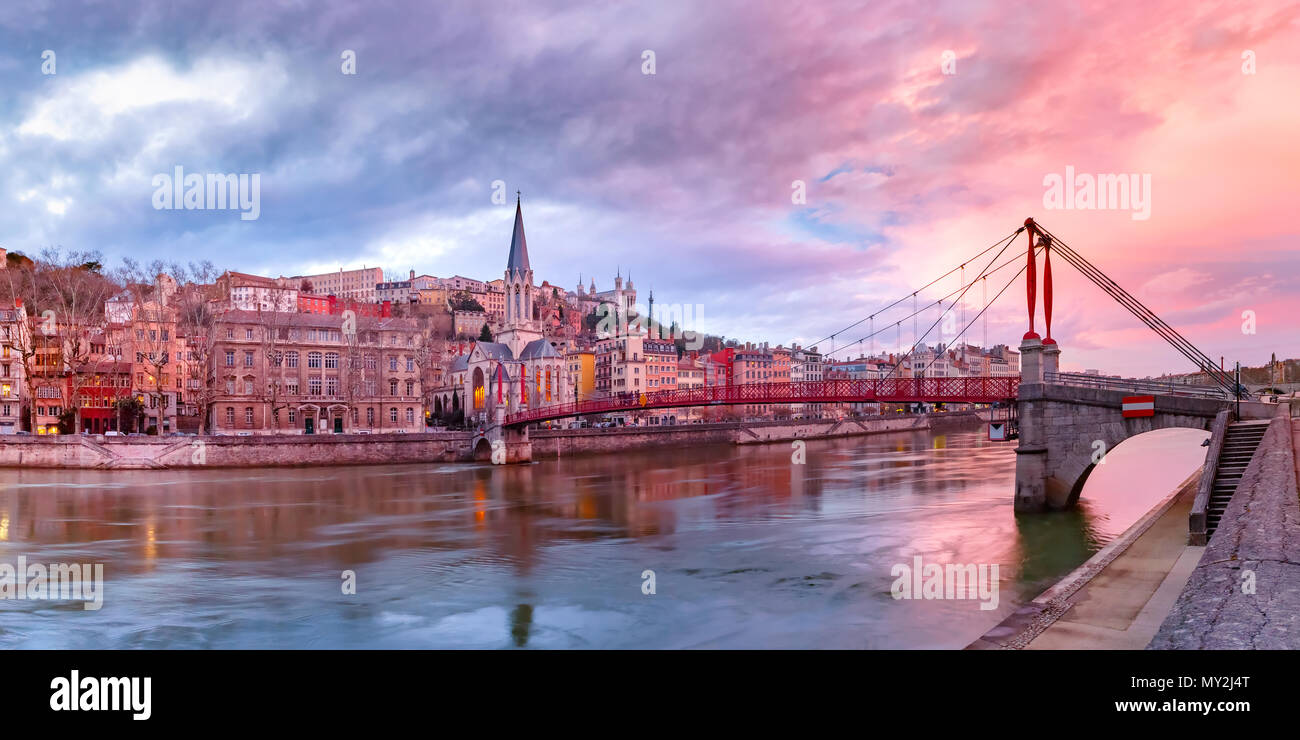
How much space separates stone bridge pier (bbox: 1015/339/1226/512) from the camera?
1705cm

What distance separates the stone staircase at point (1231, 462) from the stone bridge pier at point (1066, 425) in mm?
1305

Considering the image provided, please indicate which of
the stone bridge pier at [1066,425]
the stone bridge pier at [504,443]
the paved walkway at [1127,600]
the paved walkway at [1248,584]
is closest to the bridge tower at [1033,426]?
the stone bridge pier at [1066,425]

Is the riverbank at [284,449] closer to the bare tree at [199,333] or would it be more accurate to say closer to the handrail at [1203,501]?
the bare tree at [199,333]

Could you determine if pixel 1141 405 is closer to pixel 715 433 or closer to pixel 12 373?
pixel 715 433

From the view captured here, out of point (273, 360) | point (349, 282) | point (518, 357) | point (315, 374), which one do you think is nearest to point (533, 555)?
point (273, 360)

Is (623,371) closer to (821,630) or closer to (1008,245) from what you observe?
(1008,245)

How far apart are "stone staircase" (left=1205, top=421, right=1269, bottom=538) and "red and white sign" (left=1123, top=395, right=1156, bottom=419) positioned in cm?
152

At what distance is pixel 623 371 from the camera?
8906cm

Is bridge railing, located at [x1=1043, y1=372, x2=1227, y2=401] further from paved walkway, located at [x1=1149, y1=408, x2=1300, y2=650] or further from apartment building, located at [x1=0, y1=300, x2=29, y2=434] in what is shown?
apartment building, located at [x1=0, y1=300, x2=29, y2=434]

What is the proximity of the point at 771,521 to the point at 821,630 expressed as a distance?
37.6 ft

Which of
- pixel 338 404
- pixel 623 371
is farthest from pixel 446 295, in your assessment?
pixel 338 404

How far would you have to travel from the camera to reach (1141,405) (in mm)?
17000

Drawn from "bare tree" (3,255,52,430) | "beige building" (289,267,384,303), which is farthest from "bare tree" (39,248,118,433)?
"beige building" (289,267,384,303)

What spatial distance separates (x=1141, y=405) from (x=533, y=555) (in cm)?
1434
